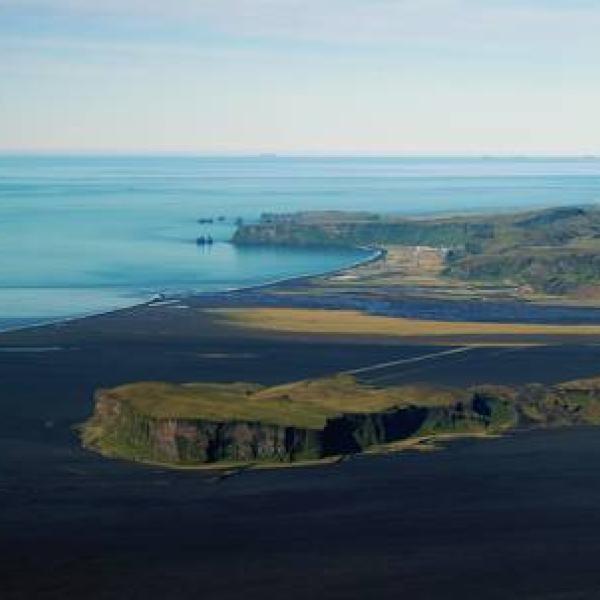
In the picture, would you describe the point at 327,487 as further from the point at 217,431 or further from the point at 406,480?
the point at 217,431

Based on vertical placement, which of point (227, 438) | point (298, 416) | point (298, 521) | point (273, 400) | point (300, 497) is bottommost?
point (298, 521)

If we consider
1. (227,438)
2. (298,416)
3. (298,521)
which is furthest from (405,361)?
(298,521)

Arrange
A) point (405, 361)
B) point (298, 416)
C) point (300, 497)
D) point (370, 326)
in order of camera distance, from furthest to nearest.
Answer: point (370, 326), point (405, 361), point (298, 416), point (300, 497)

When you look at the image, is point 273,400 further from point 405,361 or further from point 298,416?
point 405,361

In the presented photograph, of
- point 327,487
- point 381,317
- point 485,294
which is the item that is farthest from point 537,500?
point 485,294

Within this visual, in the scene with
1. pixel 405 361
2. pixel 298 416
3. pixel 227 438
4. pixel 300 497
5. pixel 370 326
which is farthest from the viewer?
pixel 370 326

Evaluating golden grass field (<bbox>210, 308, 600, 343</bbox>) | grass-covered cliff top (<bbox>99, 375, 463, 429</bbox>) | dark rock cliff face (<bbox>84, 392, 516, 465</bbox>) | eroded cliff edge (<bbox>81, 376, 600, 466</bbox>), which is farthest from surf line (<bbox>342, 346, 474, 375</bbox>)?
dark rock cliff face (<bbox>84, 392, 516, 465</bbox>)

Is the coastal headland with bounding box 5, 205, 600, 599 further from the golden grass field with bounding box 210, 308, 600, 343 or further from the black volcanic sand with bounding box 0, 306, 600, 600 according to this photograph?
the golden grass field with bounding box 210, 308, 600, 343
